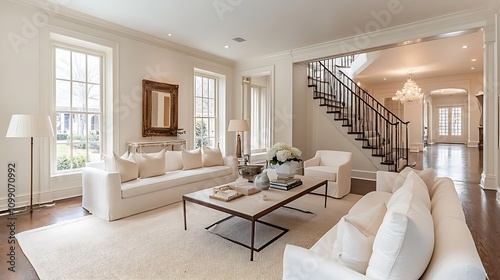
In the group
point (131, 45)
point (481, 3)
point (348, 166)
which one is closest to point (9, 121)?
point (131, 45)

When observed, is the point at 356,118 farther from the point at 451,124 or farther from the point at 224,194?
the point at 451,124

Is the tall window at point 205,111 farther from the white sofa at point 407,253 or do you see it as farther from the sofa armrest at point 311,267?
the white sofa at point 407,253

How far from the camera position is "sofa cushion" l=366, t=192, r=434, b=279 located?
1.02 m

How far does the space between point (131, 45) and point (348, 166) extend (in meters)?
4.64

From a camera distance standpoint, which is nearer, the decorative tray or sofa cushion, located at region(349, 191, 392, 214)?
sofa cushion, located at region(349, 191, 392, 214)

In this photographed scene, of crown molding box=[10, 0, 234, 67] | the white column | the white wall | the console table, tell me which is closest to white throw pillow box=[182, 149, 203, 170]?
the console table

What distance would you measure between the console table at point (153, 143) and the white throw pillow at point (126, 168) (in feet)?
3.60

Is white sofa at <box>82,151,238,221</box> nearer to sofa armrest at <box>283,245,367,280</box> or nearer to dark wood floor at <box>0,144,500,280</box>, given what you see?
dark wood floor at <box>0,144,500,280</box>

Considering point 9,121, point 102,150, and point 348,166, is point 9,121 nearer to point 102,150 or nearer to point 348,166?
point 102,150

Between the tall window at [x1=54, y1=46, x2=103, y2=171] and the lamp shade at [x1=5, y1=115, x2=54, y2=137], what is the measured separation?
0.87m

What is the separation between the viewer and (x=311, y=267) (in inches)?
49.5

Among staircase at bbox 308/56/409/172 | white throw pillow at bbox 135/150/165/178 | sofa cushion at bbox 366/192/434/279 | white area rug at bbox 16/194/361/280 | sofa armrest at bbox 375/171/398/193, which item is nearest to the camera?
sofa cushion at bbox 366/192/434/279

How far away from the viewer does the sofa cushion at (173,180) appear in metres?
3.47

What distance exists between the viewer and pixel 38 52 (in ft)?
12.6
